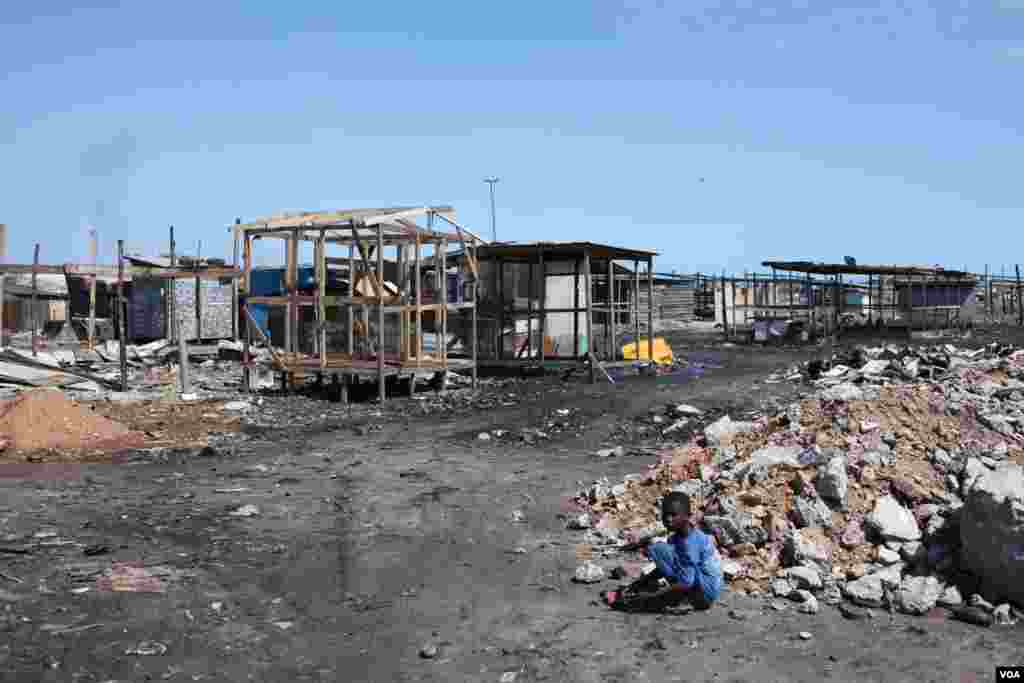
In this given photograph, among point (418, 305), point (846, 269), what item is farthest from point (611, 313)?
point (846, 269)

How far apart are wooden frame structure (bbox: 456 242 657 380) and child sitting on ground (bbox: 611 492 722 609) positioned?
12.9 m

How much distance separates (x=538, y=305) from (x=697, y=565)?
49.1 ft

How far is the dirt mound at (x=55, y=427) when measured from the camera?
10727 millimetres

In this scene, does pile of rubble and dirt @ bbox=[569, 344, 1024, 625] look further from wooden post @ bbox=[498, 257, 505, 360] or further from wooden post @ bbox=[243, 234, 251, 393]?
wooden post @ bbox=[498, 257, 505, 360]

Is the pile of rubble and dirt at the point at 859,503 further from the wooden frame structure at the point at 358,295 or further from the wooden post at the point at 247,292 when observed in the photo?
the wooden post at the point at 247,292

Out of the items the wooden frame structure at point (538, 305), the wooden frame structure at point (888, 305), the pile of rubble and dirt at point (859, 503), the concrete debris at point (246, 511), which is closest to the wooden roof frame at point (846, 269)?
the wooden frame structure at point (888, 305)

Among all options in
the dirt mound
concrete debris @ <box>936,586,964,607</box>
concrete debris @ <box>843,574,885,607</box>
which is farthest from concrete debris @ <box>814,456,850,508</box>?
the dirt mound

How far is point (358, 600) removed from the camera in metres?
5.77

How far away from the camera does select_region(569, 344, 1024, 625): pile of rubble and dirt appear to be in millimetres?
5699

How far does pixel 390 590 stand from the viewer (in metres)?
5.96

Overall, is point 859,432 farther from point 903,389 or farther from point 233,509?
point 233,509

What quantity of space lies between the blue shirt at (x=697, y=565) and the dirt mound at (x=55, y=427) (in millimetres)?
7608

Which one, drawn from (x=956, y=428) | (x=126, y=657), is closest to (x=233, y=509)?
(x=126, y=657)

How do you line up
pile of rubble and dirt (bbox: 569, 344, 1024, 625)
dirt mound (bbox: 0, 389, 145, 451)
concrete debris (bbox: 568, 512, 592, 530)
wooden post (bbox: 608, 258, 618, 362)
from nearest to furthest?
pile of rubble and dirt (bbox: 569, 344, 1024, 625) → concrete debris (bbox: 568, 512, 592, 530) → dirt mound (bbox: 0, 389, 145, 451) → wooden post (bbox: 608, 258, 618, 362)
